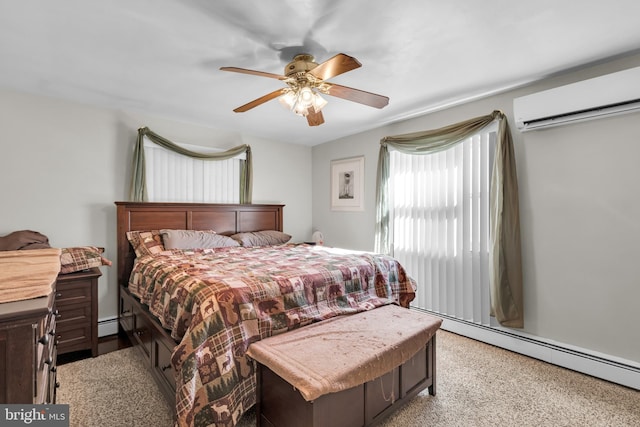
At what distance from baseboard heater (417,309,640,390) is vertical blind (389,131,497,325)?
0.13 metres

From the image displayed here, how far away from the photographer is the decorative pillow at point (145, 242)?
3.20m

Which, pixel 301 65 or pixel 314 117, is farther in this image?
pixel 314 117

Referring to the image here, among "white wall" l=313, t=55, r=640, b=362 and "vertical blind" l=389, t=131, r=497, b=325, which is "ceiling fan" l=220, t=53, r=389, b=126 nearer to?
"vertical blind" l=389, t=131, r=497, b=325

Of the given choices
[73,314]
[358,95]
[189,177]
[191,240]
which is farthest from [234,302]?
[189,177]

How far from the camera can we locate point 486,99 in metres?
3.15

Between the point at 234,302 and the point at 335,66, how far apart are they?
1587 mm

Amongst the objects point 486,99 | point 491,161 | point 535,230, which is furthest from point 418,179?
point 535,230

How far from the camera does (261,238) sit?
4062 mm

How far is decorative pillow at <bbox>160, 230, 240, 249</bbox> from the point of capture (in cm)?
330

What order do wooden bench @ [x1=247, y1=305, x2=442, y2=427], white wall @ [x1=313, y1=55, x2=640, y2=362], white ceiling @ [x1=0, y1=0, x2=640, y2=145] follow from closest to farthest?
1. wooden bench @ [x1=247, y1=305, x2=442, y2=427]
2. white ceiling @ [x1=0, y1=0, x2=640, y2=145]
3. white wall @ [x1=313, y1=55, x2=640, y2=362]

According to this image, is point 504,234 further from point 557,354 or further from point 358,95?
point 358,95

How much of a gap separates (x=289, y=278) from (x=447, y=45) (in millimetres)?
2016

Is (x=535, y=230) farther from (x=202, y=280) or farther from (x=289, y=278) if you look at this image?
(x=202, y=280)

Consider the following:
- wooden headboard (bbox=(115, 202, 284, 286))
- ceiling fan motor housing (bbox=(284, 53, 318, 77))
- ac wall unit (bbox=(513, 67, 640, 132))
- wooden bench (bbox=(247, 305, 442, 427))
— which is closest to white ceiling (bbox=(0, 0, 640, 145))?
ceiling fan motor housing (bbox=(284, 53, 318, 77))
